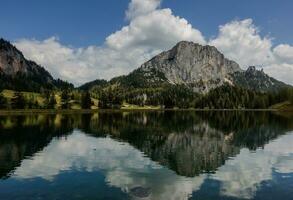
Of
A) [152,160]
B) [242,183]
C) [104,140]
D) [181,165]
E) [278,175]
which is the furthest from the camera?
[104,140]

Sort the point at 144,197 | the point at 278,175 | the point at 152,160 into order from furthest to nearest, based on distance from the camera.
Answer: the point at 152,160 < the point at 278,175 < the point at 144,197

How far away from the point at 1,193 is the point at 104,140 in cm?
5898

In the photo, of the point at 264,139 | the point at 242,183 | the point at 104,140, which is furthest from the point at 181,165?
the point at 264,139

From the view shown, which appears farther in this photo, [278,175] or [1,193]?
[278,175]

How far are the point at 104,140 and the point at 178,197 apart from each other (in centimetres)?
6206

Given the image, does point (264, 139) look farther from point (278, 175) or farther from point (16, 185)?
point (16, 185)

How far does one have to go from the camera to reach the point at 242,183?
159ft

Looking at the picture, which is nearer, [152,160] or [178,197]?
Result: [178,197]

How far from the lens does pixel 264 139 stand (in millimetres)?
105062

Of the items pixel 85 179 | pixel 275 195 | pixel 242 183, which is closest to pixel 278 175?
pixel 242 183

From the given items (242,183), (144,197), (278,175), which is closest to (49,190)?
(144,197)

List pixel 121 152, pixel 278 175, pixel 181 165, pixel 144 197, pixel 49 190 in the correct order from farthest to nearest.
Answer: pixel 121 152
pixel 181 165
pixel 278 175
pixel 49 190
pixel 144 197

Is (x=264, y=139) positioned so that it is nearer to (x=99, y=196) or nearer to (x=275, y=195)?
(x=275, y=195)

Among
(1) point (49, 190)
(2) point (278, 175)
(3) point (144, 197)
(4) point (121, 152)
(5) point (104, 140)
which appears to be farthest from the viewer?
(5) point (104, 140)
